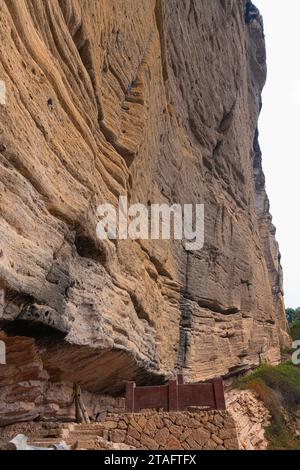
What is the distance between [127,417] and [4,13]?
6.12 metres

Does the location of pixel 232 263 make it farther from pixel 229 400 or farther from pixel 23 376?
pixel 23 376

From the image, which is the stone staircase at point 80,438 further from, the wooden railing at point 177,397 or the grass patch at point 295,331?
the grass patch at point 295,331

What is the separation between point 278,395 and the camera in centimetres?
1577

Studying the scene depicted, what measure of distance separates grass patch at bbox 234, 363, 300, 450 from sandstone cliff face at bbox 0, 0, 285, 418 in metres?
0.94

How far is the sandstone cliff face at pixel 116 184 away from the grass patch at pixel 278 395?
0.94 metres

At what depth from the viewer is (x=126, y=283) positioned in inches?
338

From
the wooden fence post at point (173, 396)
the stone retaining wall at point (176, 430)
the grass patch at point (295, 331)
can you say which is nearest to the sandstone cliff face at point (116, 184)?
the wooden fence post at point (173, 396)

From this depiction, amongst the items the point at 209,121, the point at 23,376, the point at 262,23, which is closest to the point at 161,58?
the point at 209,121

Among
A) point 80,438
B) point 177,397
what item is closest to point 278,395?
point 177,397

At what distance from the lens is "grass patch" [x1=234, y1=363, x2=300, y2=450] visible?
1299 centimetres

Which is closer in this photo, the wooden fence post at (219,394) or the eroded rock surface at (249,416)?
the wooden fence post at (219,394)

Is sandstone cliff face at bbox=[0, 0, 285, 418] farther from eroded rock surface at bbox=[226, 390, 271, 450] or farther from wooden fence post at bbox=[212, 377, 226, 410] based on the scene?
wooden fence post at bbox=[212, 377, 226, 410]

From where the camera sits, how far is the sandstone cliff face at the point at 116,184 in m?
5.64

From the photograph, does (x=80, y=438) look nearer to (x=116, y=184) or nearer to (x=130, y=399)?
(x=130, y=399)
